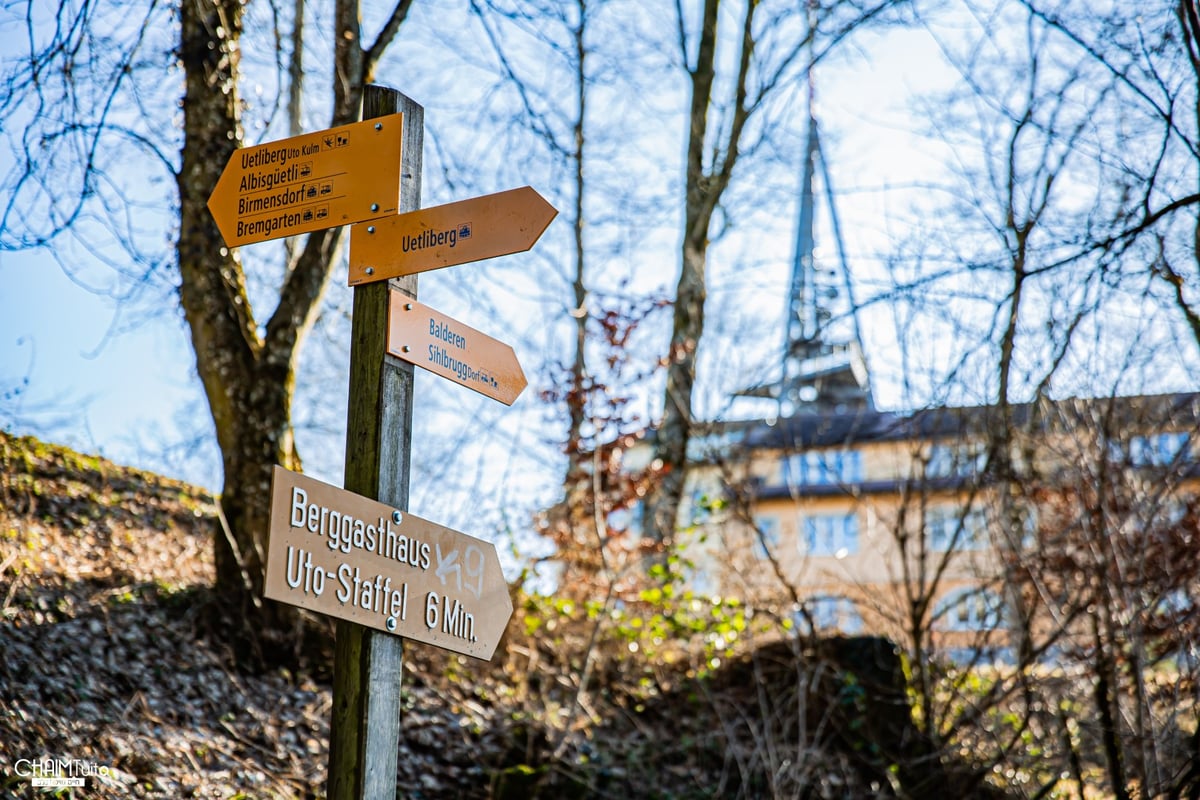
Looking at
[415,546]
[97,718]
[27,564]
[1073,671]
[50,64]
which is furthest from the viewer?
[1073,671]

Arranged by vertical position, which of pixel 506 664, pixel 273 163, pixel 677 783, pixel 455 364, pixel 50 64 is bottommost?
pixel 677 783

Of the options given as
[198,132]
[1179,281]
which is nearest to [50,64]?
[198,132]

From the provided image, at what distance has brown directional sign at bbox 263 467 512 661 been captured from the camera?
307cm

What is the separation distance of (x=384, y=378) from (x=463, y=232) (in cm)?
51

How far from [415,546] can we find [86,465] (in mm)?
6157

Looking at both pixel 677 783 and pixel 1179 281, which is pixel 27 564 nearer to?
pixel 677 783

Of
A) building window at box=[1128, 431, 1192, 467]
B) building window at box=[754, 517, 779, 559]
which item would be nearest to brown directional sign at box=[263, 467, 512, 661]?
building window at box=[754, 517, 779, 559]

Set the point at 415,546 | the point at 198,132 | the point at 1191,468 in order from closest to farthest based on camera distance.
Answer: the point at 415,546
the point at 198,132
the point at 1191,468

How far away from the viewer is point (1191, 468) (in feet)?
26.4

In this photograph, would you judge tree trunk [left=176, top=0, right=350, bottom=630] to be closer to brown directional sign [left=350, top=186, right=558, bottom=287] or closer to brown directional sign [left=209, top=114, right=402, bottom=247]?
brown directional sign [left=209, top=114, right=402, bottom=247]

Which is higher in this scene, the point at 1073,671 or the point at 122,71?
the point at 122,71

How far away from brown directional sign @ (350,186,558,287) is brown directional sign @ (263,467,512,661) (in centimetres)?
77

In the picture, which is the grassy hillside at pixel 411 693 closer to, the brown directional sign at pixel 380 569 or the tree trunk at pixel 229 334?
the tree trunk at pixel 229 334

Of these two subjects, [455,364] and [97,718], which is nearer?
[455,364]
